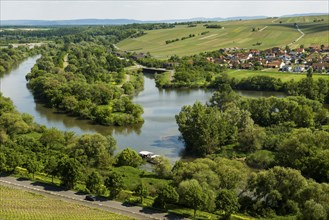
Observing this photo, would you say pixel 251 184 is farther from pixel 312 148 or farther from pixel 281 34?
pixel 281 34

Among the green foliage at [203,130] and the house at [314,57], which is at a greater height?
the house at [314,57]

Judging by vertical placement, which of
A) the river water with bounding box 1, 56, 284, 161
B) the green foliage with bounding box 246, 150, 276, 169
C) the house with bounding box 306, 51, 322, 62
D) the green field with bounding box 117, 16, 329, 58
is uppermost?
the green field with bounding box 117, 16, 329, 58

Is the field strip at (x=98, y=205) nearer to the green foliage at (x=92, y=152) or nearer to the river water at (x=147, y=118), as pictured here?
the green foliage at (x=92, y=152)

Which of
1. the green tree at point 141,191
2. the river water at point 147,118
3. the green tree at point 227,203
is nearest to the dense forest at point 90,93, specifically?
the river water at point 147,118

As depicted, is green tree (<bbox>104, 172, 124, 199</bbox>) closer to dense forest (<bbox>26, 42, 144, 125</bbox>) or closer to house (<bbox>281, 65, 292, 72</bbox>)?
dense forest (<bbox>26, 42, 144, 125</bbox>)

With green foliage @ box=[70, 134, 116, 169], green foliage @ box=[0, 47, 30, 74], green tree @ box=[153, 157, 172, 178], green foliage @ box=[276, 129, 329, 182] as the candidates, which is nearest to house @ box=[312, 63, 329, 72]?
green foliage @ box=[276, 129, 329, 182]

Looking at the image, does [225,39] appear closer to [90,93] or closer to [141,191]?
[90,93]

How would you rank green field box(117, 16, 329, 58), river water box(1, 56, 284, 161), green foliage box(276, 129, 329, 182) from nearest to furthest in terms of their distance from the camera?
green foliage box(276, 129, 329, 182) → river water box(1, 56, 284, 161) → green field box(117, 16, 329, 58)

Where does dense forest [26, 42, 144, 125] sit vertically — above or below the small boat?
above
